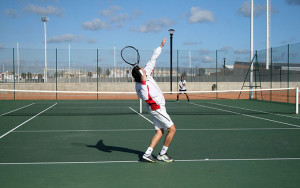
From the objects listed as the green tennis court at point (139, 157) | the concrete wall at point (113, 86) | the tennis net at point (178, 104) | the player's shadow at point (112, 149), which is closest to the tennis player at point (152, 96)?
the green tennis court at point (139, 157)

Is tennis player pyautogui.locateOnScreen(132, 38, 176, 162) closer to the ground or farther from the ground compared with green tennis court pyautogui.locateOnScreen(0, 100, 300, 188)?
farther from the ground

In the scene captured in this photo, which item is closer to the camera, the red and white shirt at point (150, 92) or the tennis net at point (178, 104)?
the red and white shirt at point (150, 92)

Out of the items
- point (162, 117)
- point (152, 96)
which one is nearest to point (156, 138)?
point (162, 117)

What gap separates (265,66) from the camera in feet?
89.7

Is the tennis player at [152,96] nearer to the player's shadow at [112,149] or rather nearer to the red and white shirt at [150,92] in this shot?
the red and white shirt at [150,92]

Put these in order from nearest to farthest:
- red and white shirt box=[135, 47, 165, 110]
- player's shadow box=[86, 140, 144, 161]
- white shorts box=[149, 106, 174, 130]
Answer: red and white shirt box=[135, 47, 165, 110], white shorts box=[149, 106, 174, 130], player's shadow box=[86, 140, 144, 161]

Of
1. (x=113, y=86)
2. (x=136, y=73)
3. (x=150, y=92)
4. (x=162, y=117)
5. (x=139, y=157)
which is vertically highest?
(x=136, y=73)

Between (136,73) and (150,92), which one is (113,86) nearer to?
(150,92)

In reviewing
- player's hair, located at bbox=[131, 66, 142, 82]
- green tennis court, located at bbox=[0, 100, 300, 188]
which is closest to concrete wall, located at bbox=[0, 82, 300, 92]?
green tennis court, located at bbox=[0, 100, 300, 188]

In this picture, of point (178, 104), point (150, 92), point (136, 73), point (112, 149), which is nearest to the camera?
point (136, 73)

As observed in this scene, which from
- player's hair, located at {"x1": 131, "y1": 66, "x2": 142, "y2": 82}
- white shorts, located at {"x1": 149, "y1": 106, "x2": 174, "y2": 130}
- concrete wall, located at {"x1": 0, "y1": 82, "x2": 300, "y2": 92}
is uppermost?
player's hair, located at {"x1": 131, "y1": 66, "x2": 142, "y2": 82}

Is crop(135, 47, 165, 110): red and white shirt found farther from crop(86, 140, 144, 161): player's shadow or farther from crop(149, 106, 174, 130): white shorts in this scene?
crop(86, 140, 144, 161): player's shadow

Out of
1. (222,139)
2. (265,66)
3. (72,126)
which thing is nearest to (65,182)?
(222,139)

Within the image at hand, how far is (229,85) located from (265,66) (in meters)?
7.12
